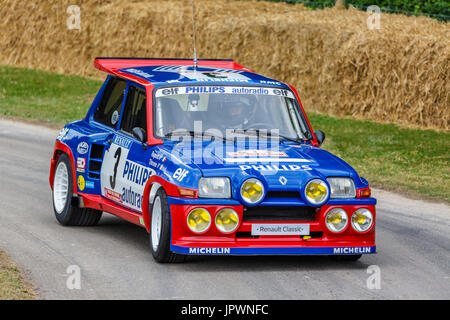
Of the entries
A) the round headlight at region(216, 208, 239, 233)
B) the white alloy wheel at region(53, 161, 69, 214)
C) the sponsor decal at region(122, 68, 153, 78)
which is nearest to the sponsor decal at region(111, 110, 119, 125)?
the sponsor decal at region(122, 68, 153, 78)

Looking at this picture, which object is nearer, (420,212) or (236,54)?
(420,212)

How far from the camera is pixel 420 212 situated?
43.8ft

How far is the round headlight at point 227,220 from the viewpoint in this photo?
29.4ft

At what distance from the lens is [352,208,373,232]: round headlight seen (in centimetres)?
933

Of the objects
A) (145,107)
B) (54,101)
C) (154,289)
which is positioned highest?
(145,107)

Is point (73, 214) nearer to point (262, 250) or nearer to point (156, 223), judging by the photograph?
point (156, 223)

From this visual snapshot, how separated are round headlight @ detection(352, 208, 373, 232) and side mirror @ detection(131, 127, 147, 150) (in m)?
2.19

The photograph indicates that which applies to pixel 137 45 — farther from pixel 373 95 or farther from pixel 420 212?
pixel 420 212

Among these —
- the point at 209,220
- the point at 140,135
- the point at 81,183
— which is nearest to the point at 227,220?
the point at 209,220

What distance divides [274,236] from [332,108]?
14.6 metres

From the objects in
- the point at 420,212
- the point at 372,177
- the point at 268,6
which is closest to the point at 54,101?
the point at 268,6

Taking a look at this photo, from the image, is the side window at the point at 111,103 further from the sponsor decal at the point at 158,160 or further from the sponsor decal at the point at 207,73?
the sponsor decal at the point at 158,160

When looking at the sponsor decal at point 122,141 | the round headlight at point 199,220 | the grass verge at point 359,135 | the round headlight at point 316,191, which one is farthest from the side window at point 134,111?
the grass verge at point 359,135
